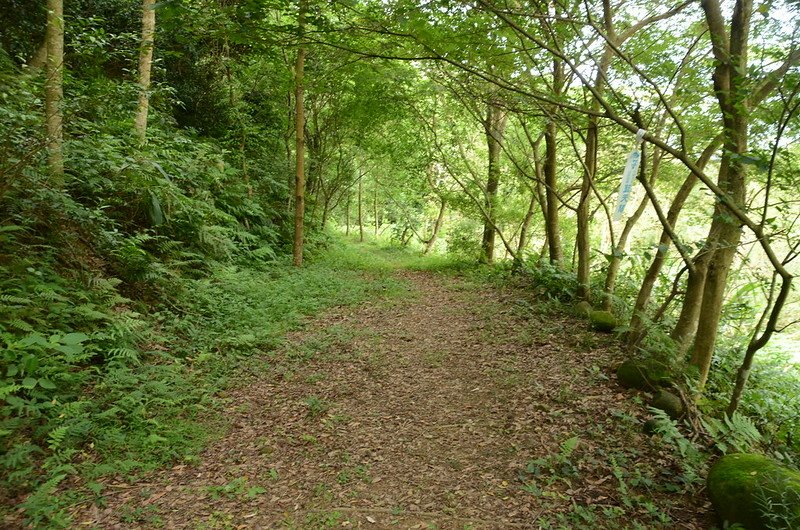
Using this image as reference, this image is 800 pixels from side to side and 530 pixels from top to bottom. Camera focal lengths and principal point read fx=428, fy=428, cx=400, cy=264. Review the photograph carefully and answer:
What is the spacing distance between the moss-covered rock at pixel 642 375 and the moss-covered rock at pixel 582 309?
254 centimetres

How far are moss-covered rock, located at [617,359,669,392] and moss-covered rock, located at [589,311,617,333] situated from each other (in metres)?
1.75

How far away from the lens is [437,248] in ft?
80.8

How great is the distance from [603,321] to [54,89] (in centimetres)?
871

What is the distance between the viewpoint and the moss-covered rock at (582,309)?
26.4ft

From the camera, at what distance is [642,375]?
5184 mm

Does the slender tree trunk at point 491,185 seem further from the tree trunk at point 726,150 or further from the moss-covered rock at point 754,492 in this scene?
the moss-covered rock at point 754,492

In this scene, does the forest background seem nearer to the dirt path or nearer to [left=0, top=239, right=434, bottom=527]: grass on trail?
[left=0, top=239, right=434, bottom=527]: grass on trail

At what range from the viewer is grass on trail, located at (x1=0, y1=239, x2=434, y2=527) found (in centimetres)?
357

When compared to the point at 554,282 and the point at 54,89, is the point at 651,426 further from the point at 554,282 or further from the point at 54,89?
the point at 54,89

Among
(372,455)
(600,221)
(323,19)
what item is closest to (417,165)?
(600,221)

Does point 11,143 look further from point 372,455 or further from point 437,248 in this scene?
point 437,248

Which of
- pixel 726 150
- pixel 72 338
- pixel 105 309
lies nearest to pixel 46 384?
pixel 72 338

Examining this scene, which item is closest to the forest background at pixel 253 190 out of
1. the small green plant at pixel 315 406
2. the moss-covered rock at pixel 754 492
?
the moss-covered rock at pixel 754 492

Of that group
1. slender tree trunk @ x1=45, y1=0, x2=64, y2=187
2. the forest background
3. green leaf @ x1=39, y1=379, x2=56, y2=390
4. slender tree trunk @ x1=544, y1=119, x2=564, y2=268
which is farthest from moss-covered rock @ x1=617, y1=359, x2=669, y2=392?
slender tree trunk @ x1=45, y1=0, x2=64, y2=187
